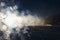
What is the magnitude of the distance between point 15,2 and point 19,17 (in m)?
0.14

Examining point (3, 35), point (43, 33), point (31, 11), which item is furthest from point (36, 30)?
point (3, 35)

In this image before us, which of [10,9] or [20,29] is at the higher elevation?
[10,9]

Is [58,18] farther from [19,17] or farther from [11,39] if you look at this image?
[11,39]

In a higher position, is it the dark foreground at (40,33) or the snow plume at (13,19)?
the snow plume at (13,19)

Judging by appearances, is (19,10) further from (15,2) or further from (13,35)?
(13,35)

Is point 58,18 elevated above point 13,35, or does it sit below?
above

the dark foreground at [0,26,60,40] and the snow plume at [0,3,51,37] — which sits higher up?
the snow plume at [0,3,51,37]

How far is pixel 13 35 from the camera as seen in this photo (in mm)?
1651

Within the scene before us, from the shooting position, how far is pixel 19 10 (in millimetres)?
1648

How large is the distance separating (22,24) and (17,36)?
118 millimetres

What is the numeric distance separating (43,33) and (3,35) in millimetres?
365

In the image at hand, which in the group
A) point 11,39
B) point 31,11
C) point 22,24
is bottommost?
point 11,39

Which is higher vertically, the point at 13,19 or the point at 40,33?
the point at 13,19

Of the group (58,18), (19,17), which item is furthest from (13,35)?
(58,18)
